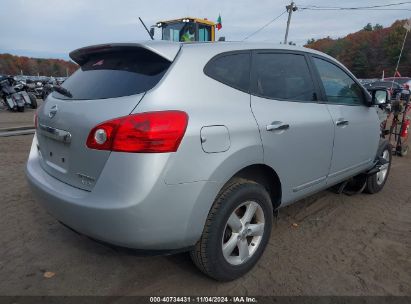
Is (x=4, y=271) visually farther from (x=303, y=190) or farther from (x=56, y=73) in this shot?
(x=56, y=73)

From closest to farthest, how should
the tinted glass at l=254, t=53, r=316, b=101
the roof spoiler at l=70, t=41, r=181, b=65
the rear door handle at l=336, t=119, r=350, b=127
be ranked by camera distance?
the roof spoiler at l=70, t=41, r=181, b=65 < the tinted glass at l=254, t=53, r=316, b=101 < the rear door handle at l=336, t=119, r=350, b=127

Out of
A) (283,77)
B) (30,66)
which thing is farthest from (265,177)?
(30,66)

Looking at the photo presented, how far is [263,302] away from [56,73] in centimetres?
8676

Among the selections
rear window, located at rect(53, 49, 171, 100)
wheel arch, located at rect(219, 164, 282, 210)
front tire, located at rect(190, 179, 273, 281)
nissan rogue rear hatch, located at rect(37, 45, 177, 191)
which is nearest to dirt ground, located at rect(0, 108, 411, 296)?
front tire, located at rect(190, 179, 273, 281)

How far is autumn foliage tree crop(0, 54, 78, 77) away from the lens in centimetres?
8256

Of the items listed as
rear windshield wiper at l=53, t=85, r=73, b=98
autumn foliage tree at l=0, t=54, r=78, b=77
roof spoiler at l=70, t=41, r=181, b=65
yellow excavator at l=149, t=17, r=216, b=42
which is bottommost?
autumn foliage tree at l=0, t=54, r=78, b=77

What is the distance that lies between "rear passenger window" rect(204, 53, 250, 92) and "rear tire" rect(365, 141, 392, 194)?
2.72 metres

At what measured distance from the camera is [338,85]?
3.64 metres

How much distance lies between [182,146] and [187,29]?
11561 mm

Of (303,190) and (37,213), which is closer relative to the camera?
(303,190)

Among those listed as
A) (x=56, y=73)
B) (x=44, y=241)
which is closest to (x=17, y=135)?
(x=44, y=241)

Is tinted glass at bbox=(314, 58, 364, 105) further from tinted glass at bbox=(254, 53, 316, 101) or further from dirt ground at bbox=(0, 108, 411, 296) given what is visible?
dirt ground at bbox=(0, 108, 411, 296)

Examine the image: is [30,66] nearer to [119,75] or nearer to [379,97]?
[379,97]

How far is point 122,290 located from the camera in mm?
2490
